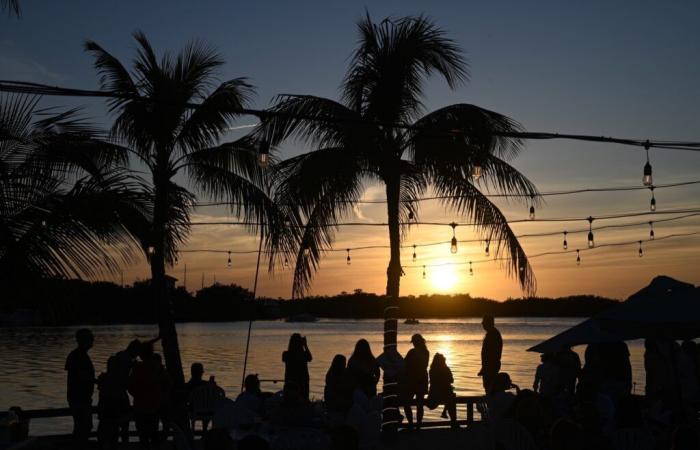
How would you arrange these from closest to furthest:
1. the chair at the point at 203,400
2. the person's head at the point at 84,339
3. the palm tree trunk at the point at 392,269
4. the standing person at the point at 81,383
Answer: the person's head at the point at 84,339 → the standing person at the point at 81,383 → the chair at the point at 203,400 → the palm tree trunk at the point at 392,269

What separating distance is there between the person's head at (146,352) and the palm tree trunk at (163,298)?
4.73 metres

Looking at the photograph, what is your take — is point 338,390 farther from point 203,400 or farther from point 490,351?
point 490,351

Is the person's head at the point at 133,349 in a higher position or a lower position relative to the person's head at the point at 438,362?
higher

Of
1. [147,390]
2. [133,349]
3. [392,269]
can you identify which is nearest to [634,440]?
[147,390]

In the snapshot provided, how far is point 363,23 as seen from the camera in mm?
16312

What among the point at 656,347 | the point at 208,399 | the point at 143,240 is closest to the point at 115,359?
the point at 208,399

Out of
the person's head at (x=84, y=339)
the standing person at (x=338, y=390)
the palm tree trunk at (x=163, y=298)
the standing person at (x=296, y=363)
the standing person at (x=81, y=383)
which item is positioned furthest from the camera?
the palm tree trunk at (x=163, y=298)

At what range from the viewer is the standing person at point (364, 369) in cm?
1338

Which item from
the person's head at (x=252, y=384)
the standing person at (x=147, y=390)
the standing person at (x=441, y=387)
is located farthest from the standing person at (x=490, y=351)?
the standing person at (x=147, y=390)

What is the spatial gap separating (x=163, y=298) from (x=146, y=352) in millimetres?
5398

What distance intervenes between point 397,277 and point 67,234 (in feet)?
33.1

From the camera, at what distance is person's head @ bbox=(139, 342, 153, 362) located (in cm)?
1274

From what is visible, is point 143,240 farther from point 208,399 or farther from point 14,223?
point 208,399

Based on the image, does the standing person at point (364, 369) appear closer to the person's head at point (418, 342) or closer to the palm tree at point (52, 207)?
the person's head at point (418, 342)
